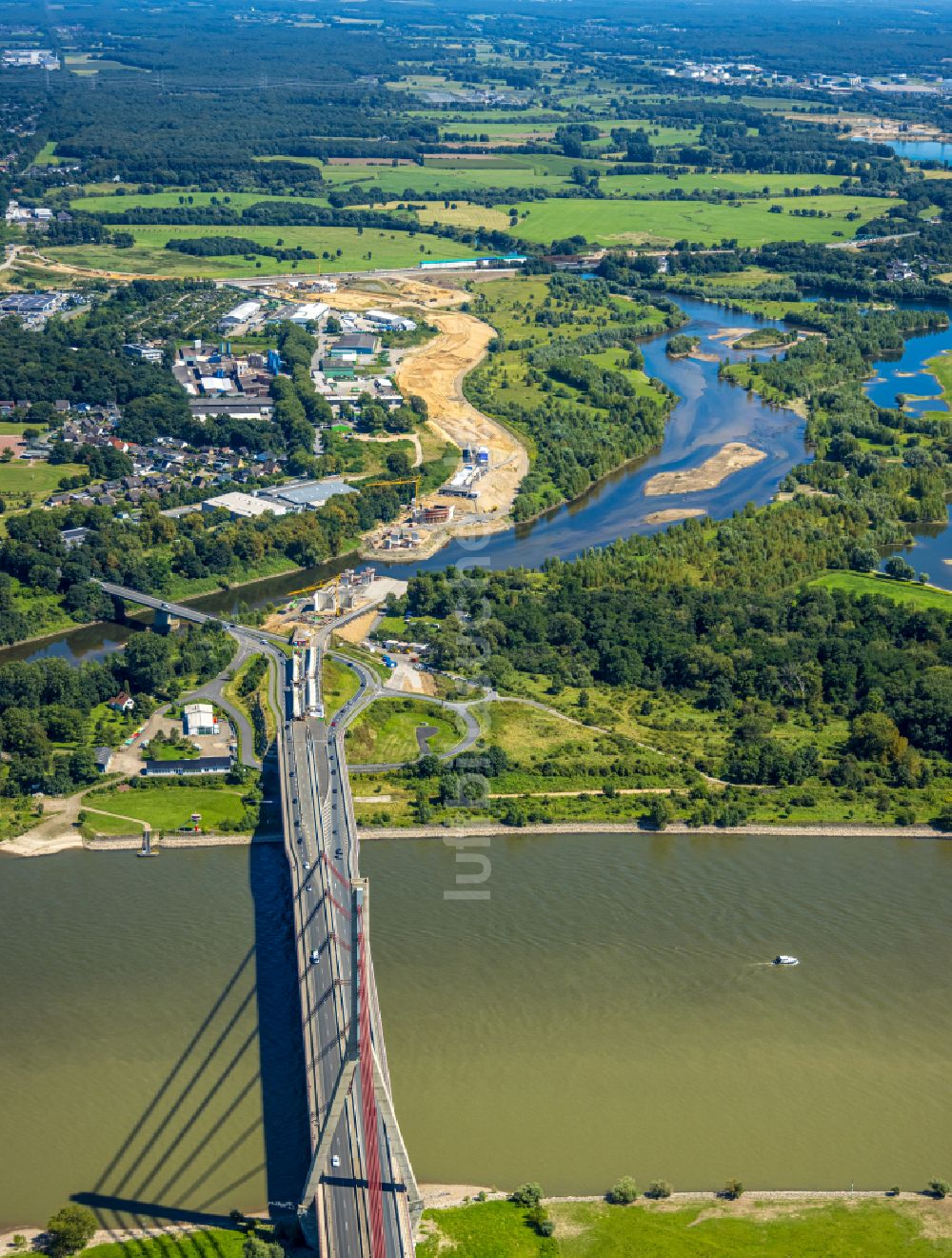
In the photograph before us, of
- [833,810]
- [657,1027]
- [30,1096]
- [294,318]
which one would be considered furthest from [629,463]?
[30,1096]

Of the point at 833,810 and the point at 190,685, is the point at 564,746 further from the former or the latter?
the point at 190,685

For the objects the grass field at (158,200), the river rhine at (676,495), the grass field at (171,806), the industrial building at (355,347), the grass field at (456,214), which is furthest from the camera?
the grass field at (456,214)

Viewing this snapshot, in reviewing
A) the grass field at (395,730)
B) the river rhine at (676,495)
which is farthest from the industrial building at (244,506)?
the grass field at (395,730)

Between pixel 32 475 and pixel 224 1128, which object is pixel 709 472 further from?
pixel 224 1128

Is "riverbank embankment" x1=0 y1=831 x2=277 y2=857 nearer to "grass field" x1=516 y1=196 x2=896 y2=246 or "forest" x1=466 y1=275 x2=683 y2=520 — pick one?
"forest" x1=466 y1=275 x2=683 y2=520

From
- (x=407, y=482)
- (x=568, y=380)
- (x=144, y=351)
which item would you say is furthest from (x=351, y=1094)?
(x=144, y=351)

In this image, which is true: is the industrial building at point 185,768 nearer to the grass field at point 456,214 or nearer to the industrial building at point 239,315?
the industrial building at point 239,315
